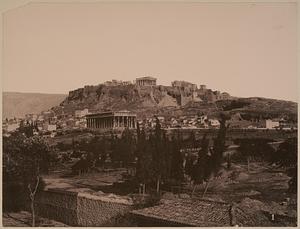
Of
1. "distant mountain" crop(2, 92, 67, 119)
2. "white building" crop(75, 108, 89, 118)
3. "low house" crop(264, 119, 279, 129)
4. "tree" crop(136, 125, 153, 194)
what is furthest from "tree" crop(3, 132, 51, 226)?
"low house" crop(264, 119, 279, 129)

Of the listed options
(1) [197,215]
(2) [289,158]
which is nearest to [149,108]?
(1) [197,215]

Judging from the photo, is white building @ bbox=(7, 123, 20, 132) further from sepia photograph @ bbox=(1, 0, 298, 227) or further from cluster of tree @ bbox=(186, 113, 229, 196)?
cluster of tree @ bbox=(186, 113, 229, 196)

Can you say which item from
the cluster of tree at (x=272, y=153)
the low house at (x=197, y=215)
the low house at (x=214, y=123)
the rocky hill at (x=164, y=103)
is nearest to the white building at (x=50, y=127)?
the rocky hill at (x=164, y=103)

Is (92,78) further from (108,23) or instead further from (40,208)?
(40,208)

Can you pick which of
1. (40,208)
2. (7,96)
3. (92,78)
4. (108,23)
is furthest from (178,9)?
(40,208)

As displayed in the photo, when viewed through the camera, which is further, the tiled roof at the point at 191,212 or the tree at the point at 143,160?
the tree at the point at 143,160

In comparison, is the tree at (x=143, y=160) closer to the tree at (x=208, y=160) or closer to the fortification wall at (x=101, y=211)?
the fortification wall at (x=101, y=211)
